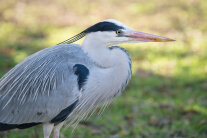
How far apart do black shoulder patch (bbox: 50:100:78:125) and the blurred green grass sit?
2.74 feet

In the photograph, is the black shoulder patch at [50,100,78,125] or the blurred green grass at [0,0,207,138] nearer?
the black shoulder patch at [50,100,78,125]

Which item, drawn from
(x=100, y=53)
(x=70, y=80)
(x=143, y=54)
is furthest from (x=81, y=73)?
(x=143, y=54)

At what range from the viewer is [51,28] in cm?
864

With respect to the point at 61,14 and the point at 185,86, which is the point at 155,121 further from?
the point at 61,14

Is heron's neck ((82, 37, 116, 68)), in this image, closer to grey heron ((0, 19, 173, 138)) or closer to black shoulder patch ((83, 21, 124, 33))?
grey heron ((0, 19, 173, 138))

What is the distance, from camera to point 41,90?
121 inches

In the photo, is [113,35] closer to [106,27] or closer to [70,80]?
[106,27]

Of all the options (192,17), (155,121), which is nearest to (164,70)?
(155,121)

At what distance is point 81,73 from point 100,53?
10.5 inches

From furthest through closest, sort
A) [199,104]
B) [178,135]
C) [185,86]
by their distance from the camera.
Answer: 1. [185,86]
2. [199,104]
3. [178,135]

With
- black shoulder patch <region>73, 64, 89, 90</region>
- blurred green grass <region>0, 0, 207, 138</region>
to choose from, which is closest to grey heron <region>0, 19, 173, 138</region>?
black shoulder patch <region>73, 64, 89, 90</region>

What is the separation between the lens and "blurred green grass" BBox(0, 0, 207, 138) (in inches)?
172

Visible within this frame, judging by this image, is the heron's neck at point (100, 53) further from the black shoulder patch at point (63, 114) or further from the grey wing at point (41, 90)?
the black shoulder patch at point (63, 114)

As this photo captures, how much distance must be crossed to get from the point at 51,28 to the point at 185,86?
430 centimetres
